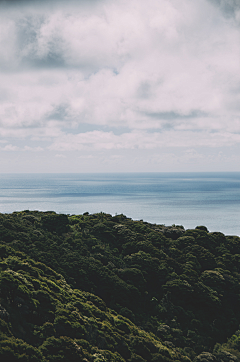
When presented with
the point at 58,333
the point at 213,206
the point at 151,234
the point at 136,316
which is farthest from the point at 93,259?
the point at 213,206

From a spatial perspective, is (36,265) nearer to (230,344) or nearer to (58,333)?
(58,333)

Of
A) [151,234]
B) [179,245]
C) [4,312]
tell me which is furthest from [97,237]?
[4,312]

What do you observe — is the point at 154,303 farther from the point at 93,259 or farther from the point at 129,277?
the point at 93,259

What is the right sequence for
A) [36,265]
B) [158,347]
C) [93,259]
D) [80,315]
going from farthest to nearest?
[93,259], [36,265], [158,347], [80,315]

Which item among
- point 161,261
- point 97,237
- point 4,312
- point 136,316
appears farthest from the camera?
point 97,237

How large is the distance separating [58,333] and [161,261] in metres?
22.4

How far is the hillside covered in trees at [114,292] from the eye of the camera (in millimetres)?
22969

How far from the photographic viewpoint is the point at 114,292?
117 feet

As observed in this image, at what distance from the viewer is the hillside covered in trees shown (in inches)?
904

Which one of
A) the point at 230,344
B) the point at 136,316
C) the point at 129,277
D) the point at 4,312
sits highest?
the point at 4,312

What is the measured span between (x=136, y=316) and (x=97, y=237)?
54.5 ft

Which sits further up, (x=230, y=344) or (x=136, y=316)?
(x=136, y=316)

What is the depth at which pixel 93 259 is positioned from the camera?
130ft

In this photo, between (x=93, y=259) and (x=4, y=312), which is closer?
(x=4, y=312)
